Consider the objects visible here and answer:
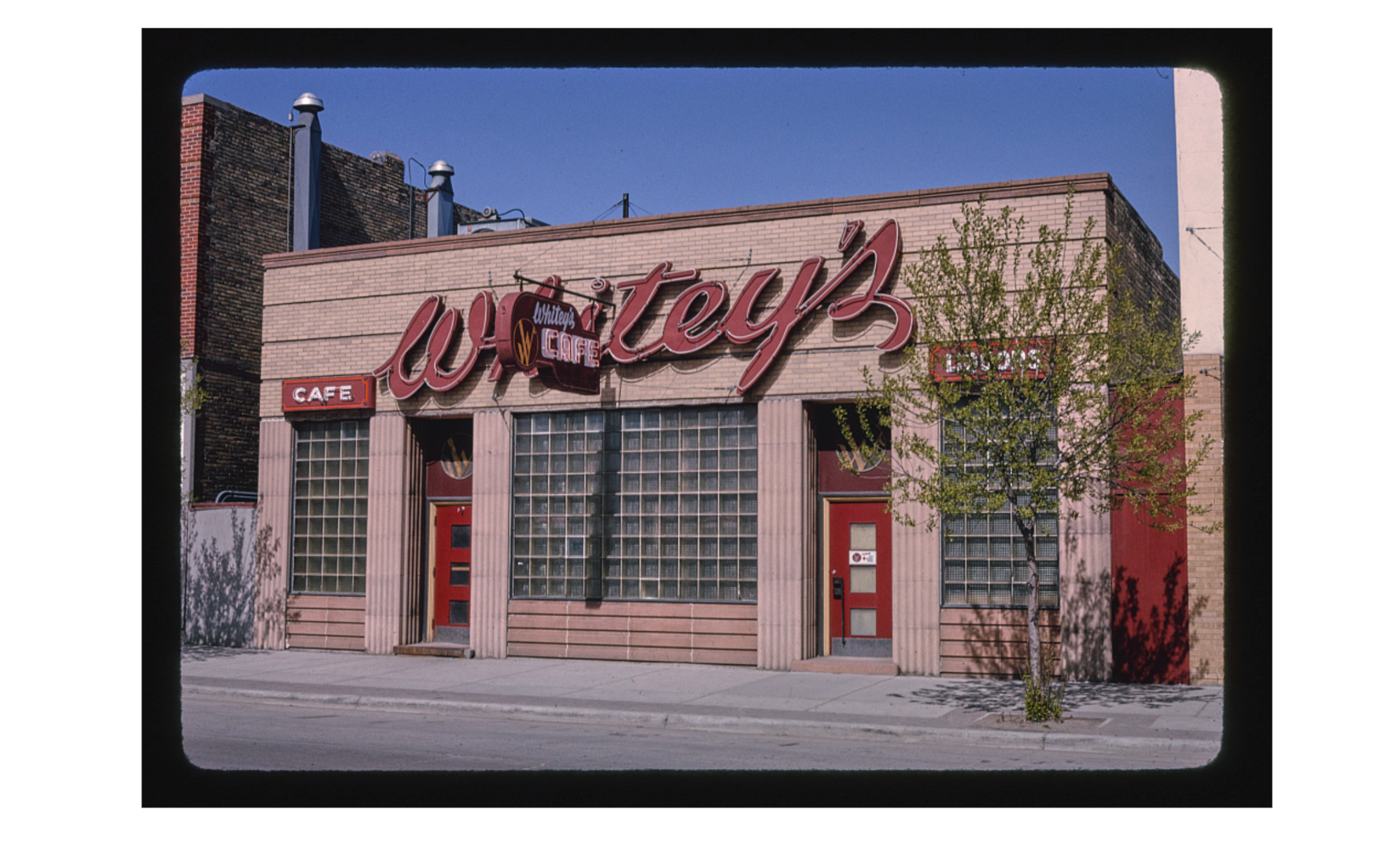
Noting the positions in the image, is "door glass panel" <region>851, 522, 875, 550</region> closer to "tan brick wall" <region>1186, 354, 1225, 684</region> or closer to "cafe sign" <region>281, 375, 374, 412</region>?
"tan brick wall" <region>1186, 354, 1225, 684</region>

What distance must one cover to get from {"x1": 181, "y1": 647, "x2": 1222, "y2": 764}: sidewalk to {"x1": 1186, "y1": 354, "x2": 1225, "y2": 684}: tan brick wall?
41 cm

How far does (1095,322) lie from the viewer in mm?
12875

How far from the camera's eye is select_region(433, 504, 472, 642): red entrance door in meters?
20.4

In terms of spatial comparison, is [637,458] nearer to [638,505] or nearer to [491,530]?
[638,505]

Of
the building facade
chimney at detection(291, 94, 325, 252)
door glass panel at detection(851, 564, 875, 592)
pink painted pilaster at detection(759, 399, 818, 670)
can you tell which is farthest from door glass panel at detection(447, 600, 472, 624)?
chimney at detection(291, 94, 325, 252)

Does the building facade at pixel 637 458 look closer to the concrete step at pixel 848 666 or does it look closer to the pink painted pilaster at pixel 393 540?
the pink painted pilaster at pixel 393 540

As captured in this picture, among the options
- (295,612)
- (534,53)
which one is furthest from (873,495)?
(534,53)

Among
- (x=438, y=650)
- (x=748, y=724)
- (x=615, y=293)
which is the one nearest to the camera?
(x=748, y=724)

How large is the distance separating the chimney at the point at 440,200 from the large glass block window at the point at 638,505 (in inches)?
420

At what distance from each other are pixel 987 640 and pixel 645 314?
6.82 m

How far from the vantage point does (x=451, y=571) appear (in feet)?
67.4

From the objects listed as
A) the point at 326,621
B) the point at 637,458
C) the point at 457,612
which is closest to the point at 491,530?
the point at 457,612

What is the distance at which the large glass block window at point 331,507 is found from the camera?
20.7 m
